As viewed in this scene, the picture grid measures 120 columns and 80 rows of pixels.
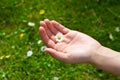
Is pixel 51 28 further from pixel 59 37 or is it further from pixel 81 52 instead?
pixel 81 52

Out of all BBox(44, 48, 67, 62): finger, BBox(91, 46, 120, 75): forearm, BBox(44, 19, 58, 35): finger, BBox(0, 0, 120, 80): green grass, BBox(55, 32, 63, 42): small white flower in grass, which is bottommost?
BBox(0, 0, 120, 80): green grass

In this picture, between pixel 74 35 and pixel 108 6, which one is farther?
pixel 108 6

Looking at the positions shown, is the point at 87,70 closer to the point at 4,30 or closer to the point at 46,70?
the point at 46,70

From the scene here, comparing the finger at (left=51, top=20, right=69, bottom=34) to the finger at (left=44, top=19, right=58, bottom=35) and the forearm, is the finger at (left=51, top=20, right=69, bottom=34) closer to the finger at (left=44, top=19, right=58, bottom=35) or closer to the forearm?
the finger at (left=44, top=19, right=58, bottom=35)

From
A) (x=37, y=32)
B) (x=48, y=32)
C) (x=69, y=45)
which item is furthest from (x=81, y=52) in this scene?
(x=37, y=32)

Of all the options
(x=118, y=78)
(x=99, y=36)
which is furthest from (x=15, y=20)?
(x=118, y=78)

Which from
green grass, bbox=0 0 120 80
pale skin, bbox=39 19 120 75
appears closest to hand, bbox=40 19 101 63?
pale skin, bbox=39 19 120 75

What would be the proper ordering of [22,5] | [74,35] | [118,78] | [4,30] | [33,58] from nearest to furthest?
[74,35]
[118,78]
[33,58]
[4,30]
[22,5]
